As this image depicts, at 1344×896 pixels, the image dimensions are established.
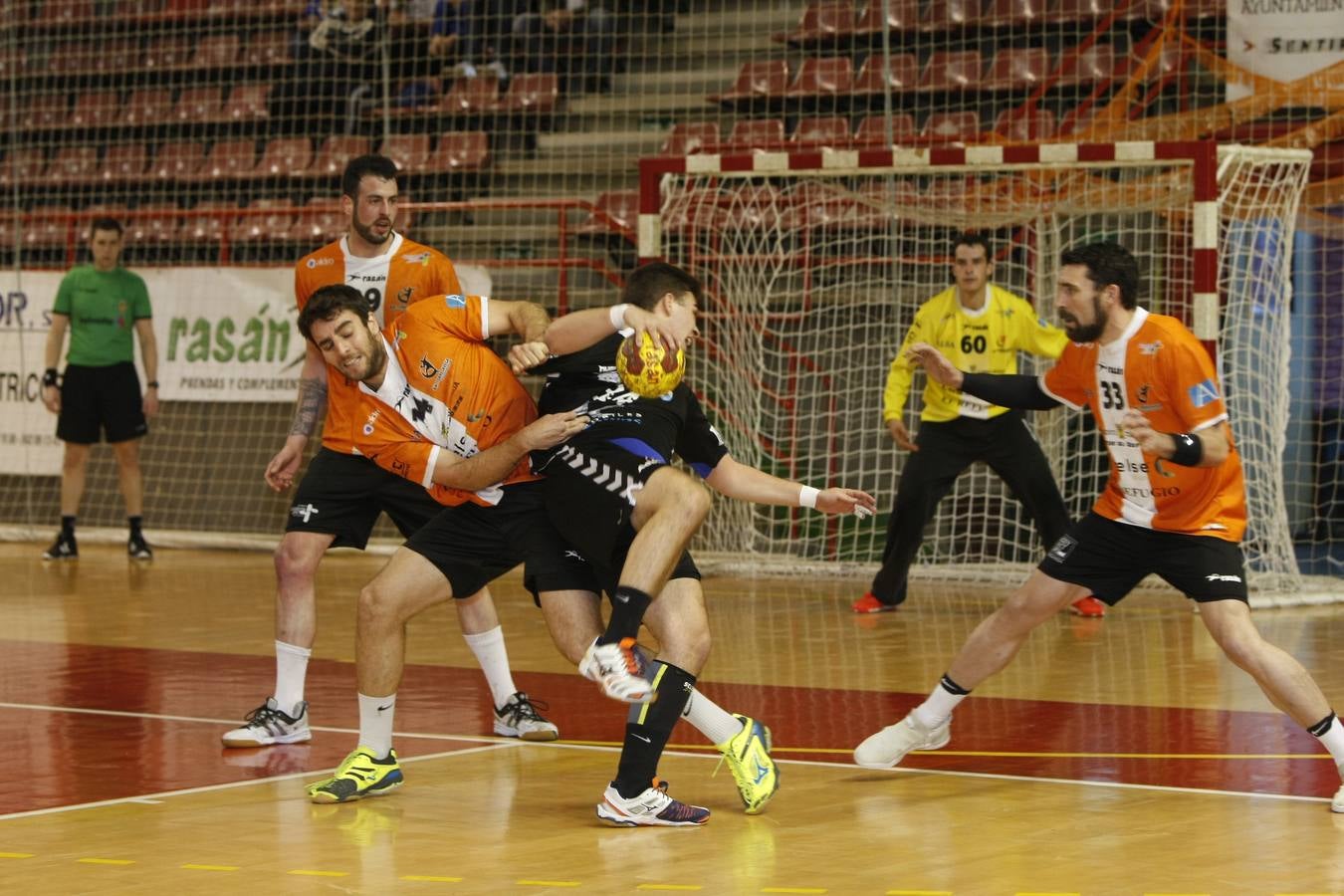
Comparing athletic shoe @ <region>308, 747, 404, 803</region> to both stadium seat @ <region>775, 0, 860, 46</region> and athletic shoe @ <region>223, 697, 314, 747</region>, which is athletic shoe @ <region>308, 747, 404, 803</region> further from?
stadium seat @ <region>775, 0, 860, 46</region>

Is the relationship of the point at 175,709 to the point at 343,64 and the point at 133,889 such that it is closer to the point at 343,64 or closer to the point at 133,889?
the point at 133,889

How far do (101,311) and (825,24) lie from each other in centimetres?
641

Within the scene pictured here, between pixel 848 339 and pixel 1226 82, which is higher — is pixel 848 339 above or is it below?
below

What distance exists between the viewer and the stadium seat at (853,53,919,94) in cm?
1590

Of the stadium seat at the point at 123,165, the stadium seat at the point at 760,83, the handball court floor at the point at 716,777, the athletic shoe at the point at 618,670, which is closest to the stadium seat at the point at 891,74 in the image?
the stadium seat at the point at 760,83

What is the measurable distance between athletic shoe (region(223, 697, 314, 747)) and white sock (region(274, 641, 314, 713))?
2 centimetres

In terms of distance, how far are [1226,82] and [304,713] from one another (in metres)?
9.25

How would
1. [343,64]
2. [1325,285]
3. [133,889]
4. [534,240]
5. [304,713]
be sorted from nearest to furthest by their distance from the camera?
1. [133,889]
2. [304,713]
3. [1325,285]
4. [534,240]
5. [343,64]

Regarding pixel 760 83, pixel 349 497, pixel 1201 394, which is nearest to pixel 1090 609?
pixel 1201 394

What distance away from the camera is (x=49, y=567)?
14.1 meters

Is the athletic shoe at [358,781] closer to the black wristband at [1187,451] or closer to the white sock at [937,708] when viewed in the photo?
the white sock at [937,708]

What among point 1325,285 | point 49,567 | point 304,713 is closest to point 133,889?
point 304,713

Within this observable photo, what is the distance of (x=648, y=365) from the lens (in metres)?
5.93

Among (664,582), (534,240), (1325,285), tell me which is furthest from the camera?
(534,240)
